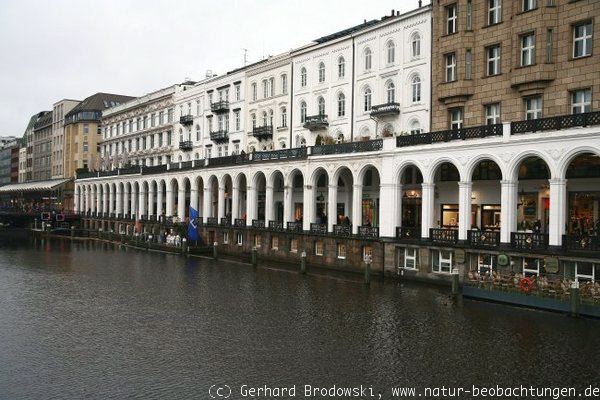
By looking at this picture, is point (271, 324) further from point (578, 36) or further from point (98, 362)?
point (578, 36)

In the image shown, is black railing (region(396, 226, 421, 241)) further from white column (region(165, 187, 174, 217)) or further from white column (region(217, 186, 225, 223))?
white column (region(165, 187, 174, 217))

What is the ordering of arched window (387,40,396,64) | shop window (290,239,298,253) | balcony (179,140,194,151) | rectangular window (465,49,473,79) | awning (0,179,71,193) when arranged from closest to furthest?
rectangular window (465,49,473,79) → arched window (387,40,396,64) → shop window (290,239,298,253) → balcony (179,140,194,151) → awning (0,179,71,193)

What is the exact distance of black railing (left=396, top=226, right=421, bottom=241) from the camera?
39938 mm

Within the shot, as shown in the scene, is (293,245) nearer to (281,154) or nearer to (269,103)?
(281,154)

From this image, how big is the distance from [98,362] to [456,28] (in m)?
33.0

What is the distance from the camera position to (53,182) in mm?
116250

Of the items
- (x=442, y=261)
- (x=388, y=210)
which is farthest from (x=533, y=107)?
(x=388, y=210)

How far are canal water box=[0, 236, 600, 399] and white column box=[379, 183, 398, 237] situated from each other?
480 centimetres

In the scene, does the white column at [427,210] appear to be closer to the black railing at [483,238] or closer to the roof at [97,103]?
the black railing at [483,238]

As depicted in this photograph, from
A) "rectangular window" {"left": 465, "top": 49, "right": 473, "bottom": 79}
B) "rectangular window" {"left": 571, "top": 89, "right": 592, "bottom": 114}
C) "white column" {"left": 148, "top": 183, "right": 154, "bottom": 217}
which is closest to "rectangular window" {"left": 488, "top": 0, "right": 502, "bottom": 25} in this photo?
"rectangular window" {"left": 465, "top": 49, "right": 473, "bottom": 79}

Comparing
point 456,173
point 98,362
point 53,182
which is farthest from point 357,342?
point 53,182

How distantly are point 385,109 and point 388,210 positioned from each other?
32.5ft

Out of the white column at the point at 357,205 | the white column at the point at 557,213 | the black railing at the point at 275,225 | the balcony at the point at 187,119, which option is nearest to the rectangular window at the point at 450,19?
the white column at the point at 357,205

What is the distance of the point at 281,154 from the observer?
54406mm
